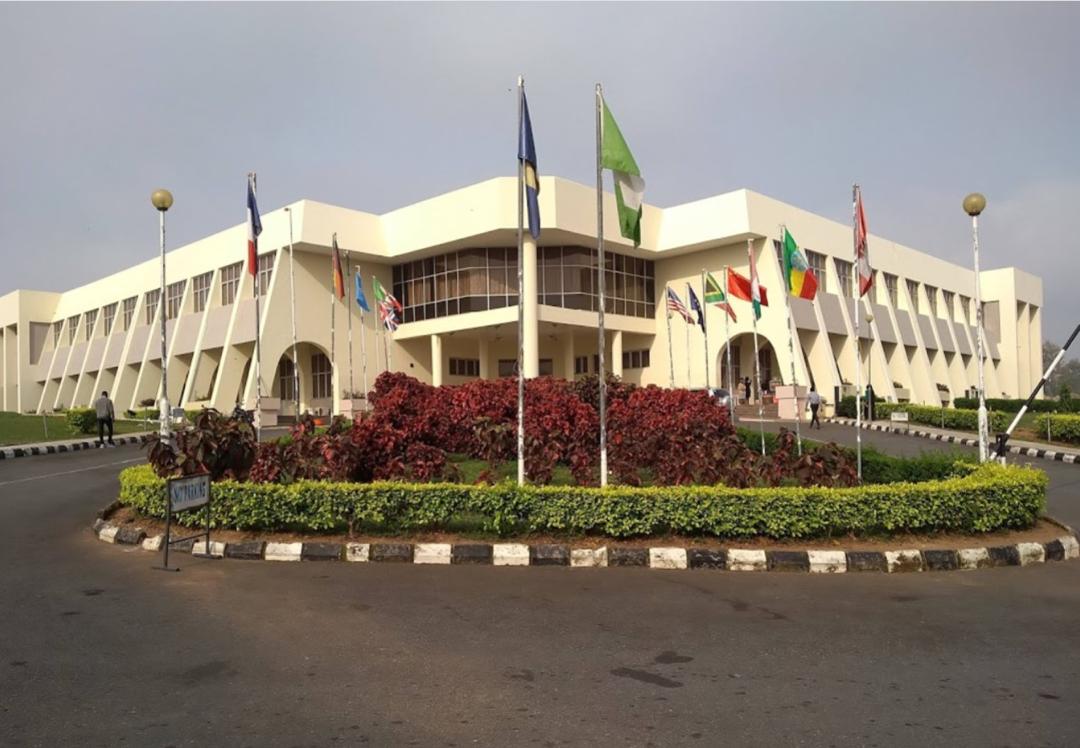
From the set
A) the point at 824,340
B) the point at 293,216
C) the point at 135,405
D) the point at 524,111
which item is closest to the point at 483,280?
the point at 293,216

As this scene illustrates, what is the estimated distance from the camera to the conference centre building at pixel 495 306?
3162 cm

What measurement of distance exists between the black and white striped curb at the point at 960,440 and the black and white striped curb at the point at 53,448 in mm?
22400

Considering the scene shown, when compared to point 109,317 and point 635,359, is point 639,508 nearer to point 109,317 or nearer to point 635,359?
point 635,359

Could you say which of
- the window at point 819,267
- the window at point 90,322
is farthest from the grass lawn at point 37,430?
the window at point 819,267

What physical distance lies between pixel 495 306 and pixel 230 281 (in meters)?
13.0

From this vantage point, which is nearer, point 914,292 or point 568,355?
point 568,355

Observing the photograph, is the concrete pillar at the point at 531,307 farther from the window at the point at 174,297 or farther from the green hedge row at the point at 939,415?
the window at the point at 174,297

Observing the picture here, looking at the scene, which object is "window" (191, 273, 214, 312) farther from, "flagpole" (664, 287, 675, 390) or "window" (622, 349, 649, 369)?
"flagpole" (664, 287, 675, 390)

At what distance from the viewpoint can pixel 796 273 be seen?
47.4 feet

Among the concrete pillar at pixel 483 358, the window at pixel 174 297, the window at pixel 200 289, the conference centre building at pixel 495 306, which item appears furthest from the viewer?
the window at pixel 174 297

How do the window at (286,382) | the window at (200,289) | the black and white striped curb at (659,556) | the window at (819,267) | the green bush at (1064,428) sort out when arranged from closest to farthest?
1. the black and white striped curb at (659,556)
2. the green bush at (1064,428)
3. the window at (819,267)
4. the window at (286,382)
5. the window at (200,289)

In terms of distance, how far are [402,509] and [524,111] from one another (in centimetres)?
463

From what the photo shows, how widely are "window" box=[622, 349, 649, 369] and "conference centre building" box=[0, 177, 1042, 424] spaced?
3.5 inches

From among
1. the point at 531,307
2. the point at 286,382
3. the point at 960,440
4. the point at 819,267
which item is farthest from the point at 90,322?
the point at 960,440
